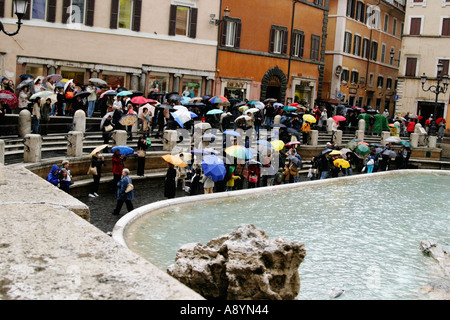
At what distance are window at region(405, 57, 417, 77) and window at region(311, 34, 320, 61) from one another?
10.3m

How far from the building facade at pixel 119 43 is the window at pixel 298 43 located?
764 centimetres

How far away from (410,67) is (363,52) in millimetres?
4377

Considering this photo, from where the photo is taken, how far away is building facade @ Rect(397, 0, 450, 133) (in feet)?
145

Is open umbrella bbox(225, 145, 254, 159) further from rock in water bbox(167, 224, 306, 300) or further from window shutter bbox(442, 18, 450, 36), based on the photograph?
window shutter bbox(442, 18, 450, 36)

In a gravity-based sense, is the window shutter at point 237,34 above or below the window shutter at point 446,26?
below

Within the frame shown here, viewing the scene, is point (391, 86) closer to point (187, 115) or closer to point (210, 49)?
point (210, 49)

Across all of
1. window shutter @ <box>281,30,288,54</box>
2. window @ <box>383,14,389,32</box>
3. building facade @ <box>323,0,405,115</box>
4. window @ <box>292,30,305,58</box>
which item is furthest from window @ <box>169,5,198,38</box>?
window @ <box>383,14,389,32</box>

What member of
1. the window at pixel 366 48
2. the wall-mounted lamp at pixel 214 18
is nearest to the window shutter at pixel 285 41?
the wall-mounted lamp at pixel 214 18

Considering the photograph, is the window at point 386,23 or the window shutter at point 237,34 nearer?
the window shutter at point 237,34

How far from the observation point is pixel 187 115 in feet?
63.1

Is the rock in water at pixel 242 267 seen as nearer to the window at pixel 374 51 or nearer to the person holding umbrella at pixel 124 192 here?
the person holding umbrella at pixel 124 192

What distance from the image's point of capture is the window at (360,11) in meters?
46.2

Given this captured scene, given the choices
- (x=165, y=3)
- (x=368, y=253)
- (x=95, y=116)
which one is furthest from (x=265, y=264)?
(x=165, y=3)

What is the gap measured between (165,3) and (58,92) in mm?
10980
